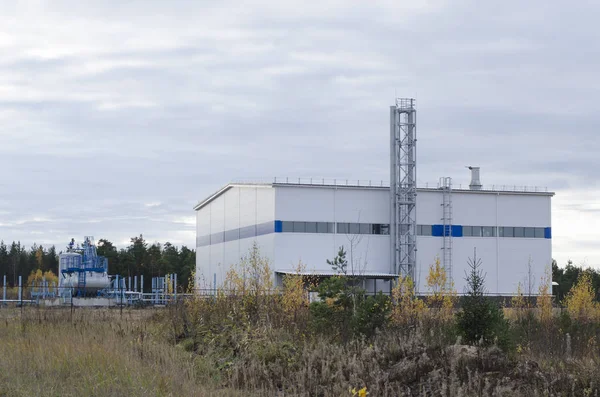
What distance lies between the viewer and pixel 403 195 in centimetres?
5941

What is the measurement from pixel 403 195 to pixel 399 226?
245cm

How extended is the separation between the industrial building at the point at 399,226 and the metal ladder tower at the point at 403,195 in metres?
0.08

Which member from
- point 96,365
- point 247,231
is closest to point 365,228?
point 247,231

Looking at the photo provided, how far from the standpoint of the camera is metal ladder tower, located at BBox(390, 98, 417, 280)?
59094 millimetres

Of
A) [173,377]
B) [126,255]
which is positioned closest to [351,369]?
[173,377]

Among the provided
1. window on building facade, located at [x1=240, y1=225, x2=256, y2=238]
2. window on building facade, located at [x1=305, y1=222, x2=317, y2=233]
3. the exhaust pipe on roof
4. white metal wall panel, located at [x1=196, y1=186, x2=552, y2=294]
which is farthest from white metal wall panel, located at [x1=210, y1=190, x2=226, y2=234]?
the exhaust pipe on roof

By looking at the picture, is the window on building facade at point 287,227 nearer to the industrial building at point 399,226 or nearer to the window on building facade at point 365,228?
the industrial building at point 399,226

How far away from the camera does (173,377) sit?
12.9 meters

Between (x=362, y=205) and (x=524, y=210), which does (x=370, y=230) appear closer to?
(x=362, y=205)

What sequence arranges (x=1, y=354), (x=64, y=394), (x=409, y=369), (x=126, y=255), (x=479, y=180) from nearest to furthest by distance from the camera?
(x=64, y=394)
(x=409, y=369)
(x=1, y=354)
(x=479, y=180)
(x=126, y=255)

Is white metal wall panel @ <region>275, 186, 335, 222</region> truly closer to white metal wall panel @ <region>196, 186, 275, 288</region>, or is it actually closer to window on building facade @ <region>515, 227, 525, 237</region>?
white metal wall panel @ <region>196, 186, 275, 288</region>

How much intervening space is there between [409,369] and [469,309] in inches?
147

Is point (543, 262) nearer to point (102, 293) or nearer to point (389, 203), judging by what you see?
point (389, 203)

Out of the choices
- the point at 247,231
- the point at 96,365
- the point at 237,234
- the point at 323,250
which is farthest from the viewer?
the point at 237,234
